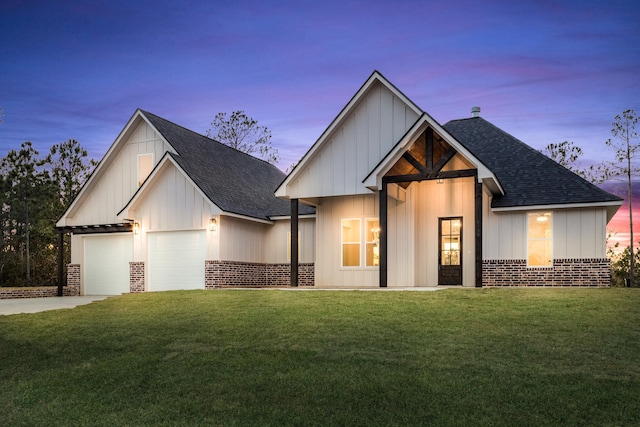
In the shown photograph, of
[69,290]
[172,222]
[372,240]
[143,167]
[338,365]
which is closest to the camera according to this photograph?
[338,365]

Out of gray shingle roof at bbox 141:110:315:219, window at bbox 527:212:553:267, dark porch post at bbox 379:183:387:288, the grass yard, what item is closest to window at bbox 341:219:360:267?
dark porch post at bbox 379:183:387:288

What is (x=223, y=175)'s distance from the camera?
2358 centimetres

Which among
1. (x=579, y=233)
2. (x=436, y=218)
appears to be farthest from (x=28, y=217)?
(x=579, y=233)

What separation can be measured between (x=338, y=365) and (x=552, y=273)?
11706mm

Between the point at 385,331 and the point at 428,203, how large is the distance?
966cm

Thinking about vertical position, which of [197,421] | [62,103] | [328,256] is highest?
[62,103]

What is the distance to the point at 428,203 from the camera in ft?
62.5

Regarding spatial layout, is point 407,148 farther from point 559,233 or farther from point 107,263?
point 107,263

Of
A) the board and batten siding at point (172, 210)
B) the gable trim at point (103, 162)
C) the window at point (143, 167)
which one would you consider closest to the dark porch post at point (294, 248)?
the board and batten siding at point (172, 210)

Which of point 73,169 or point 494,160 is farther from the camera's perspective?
point 73,169

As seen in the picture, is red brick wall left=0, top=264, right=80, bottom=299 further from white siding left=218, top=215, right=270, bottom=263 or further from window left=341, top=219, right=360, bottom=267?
window left=341, top=219, right=360, bottom=267

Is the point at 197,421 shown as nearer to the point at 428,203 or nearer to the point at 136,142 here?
the point at 428,203

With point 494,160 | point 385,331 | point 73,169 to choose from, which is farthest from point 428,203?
point 73,169

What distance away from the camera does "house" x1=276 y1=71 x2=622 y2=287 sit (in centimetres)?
1727
